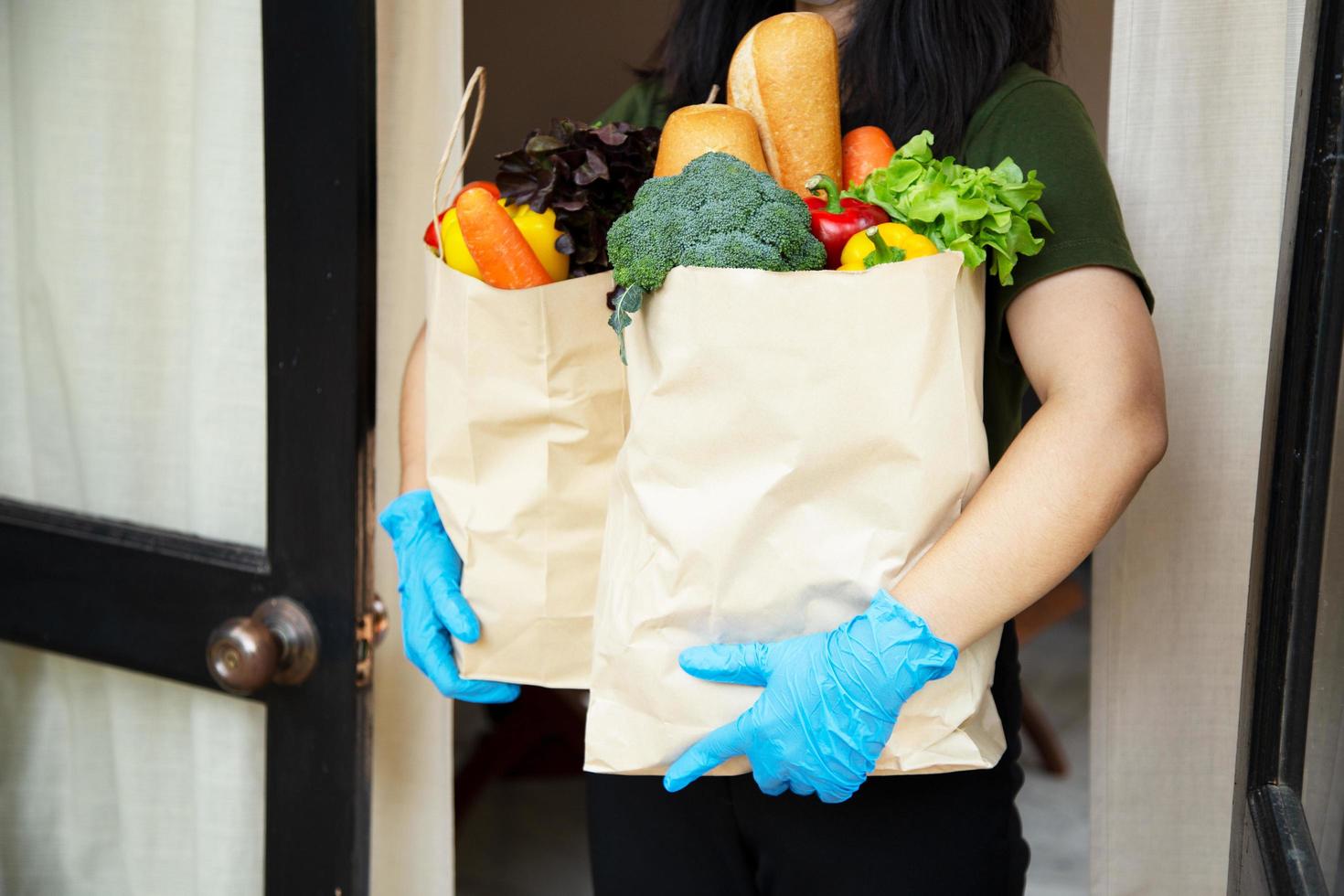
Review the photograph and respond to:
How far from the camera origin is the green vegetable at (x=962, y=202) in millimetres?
782

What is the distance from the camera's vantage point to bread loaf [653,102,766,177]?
2.70 ft

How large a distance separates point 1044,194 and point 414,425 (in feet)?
2.22

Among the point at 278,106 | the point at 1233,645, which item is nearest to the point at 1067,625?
the point at 1233,645

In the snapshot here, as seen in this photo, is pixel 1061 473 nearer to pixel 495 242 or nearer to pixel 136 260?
pixel 495 242

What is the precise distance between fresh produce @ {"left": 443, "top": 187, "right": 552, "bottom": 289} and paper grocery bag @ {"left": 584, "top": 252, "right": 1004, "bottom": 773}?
0.46 feet

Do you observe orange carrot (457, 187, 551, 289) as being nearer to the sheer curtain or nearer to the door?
the door

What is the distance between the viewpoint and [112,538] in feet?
4.16

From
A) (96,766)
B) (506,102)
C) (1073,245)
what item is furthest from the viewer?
(506,102)

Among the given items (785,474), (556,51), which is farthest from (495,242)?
(556,51)

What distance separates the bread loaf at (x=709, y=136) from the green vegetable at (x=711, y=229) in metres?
0.05

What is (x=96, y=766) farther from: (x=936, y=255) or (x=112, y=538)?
(x=936, y=255)

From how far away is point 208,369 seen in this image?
129 centimetres

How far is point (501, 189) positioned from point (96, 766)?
1026mm

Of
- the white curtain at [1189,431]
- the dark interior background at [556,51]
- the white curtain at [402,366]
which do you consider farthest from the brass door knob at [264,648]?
the dark interior background at [556,51]
